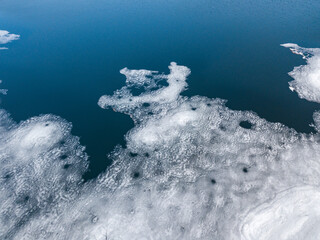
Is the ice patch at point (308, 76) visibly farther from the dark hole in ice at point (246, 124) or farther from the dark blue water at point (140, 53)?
the dark hole in ice at point (246, 124)

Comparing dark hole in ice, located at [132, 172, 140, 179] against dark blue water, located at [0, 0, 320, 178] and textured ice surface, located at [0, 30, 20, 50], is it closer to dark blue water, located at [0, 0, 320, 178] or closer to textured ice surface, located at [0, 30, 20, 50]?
dark blue water, located at [0, 0, 320, 178]

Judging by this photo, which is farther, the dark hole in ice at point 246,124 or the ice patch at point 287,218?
the dark hole in ice at point 246,124

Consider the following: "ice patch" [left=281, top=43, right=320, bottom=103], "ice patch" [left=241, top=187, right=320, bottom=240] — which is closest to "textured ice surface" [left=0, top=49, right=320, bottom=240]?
"ice patch" [left=241, top=187, right=320, bottom=240]

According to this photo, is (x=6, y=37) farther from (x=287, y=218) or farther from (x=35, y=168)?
(x=287, y=218)

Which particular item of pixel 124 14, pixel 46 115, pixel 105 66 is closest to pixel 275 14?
pixel 124 14

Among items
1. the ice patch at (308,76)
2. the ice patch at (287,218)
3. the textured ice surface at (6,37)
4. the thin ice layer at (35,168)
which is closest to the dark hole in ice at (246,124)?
the ice patch at (287,218)
